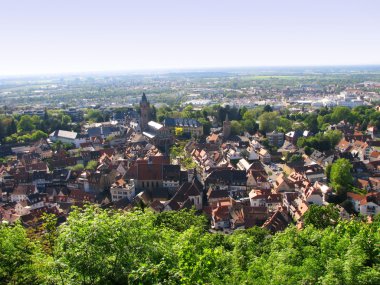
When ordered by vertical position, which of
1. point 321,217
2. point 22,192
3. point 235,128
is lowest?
point 22,192

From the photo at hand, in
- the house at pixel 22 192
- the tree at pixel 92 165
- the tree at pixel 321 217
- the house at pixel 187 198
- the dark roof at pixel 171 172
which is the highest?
the tree at pixel 321 217

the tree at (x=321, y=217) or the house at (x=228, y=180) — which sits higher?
the tree at (x=321, y=217)

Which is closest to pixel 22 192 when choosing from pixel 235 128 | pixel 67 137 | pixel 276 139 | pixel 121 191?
pixel 121 191

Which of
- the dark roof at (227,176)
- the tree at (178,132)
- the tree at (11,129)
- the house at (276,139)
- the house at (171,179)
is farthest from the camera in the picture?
the tree at (11,129)

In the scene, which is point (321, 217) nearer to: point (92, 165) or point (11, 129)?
point (92, 165)

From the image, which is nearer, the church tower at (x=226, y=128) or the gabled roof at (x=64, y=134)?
the church tower at (x=226, y=128)

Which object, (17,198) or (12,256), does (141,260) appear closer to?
(12,256)

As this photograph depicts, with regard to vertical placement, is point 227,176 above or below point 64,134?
above

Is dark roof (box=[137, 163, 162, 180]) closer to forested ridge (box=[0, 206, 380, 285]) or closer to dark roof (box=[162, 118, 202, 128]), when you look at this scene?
forested ridge (box=[0, 206, 380, 285])

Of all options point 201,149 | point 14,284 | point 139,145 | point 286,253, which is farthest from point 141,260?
point 139,145

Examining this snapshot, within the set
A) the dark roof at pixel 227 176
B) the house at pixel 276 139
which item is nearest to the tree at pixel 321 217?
the dark roof at pixel 227 176

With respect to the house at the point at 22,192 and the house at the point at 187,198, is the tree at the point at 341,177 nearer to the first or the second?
the house at the point at 187,198
